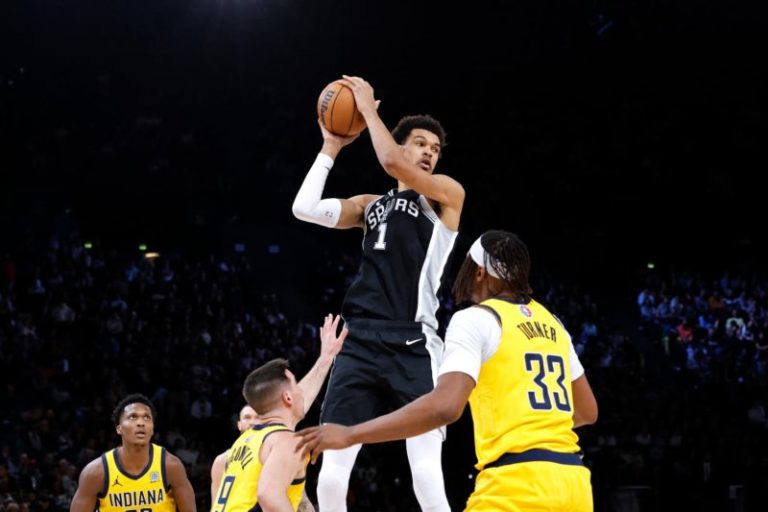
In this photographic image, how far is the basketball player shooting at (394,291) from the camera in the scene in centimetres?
495

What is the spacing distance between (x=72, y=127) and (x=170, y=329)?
6.76 meters

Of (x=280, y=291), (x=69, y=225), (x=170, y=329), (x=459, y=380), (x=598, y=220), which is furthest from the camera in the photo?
(x=598, y=220)

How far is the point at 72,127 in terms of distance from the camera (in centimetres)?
2133

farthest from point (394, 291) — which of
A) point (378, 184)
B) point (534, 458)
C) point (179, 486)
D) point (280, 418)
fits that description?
point (378, 184)

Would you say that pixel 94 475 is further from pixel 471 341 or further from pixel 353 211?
pixel 471 341

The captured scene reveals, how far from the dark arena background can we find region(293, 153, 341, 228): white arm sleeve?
972 centimetres

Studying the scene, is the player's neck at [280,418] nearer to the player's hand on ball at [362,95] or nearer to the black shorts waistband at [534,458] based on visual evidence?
the player's hand on ball at [362,95]

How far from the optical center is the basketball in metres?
5.36

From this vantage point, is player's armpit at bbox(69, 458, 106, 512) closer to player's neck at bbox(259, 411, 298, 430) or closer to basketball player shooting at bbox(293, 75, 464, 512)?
player's neck at bbox(259, 411, 298, 430)

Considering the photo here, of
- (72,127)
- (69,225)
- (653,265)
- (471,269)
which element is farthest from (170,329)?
(471,269)

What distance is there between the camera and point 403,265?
5.24 meters

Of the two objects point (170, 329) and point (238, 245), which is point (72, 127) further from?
point (170, 329)

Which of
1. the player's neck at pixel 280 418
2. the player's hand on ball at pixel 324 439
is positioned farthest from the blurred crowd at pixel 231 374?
the player's hand on ball at pixel 324 439

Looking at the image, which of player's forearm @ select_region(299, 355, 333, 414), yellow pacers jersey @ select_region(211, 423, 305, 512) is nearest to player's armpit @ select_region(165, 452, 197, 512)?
player's forearm @ select_region(299, 355, 333, 414)
